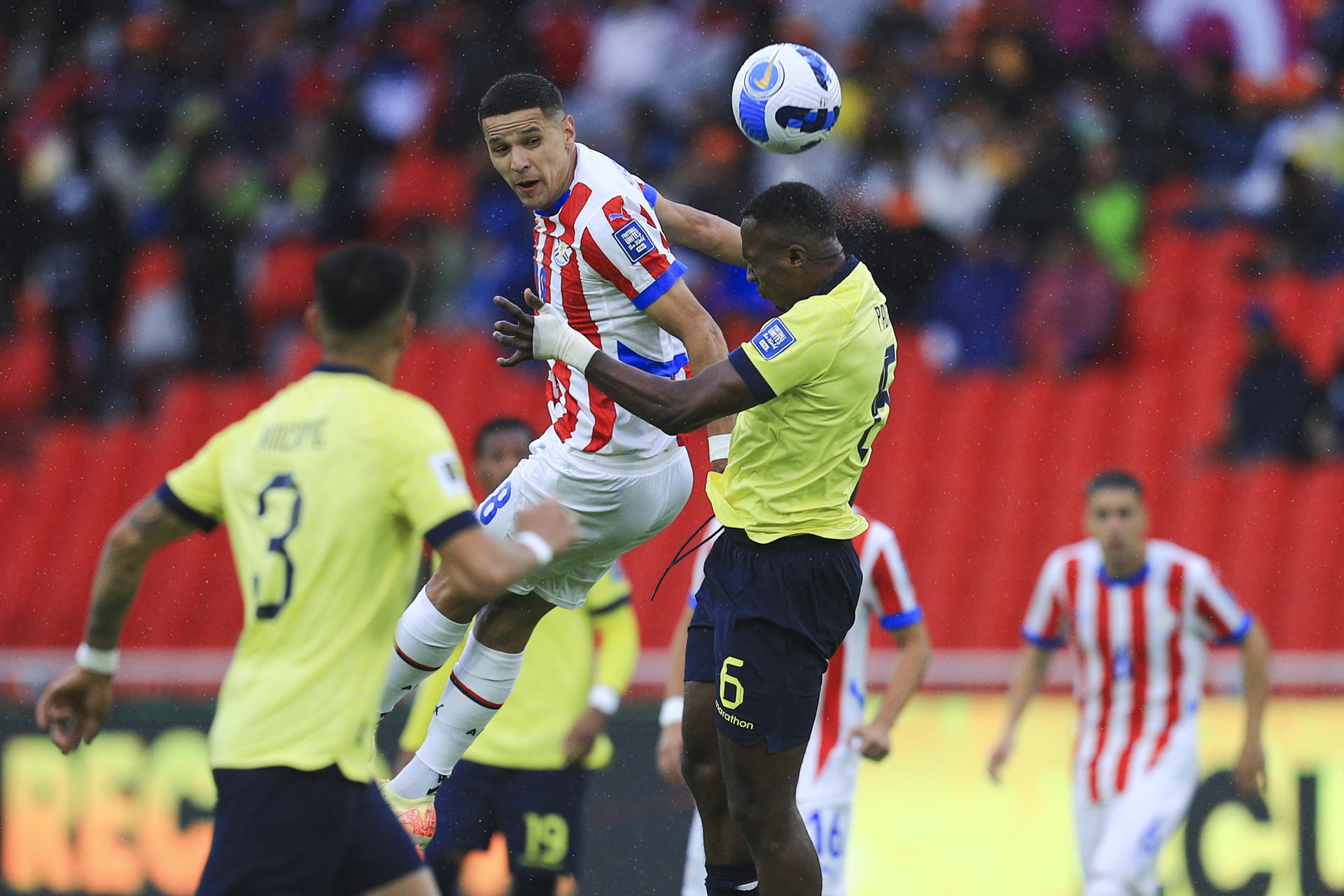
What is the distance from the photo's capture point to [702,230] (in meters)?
5.86

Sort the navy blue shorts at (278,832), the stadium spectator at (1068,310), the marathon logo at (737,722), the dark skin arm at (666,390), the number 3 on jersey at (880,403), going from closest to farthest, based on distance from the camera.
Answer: the navy blue shorts at (278,832), the dark skin arm at (666,390), the marathon logo at (737,722), the number 3 on jersey at (880,403), the stadium spectator at (1068,310)

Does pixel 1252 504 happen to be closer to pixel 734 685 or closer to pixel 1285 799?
pixel 1285 799

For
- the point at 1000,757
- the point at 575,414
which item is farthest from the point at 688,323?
the point at 1000,757

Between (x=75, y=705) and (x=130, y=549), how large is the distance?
0.49 meters

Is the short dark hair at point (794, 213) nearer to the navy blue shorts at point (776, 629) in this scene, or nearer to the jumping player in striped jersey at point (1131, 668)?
the navy blue shorts at point (776, 629)

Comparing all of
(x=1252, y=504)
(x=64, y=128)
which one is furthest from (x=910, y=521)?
(x=64, y=128)

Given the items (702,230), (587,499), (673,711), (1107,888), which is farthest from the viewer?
(1107,888)

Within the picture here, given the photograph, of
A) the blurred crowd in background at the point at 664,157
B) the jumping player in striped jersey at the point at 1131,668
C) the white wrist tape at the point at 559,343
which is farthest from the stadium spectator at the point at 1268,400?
the white wrist tape at the point at 559,343

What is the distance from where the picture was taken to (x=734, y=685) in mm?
5266

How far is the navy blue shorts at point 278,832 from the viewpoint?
4.11m

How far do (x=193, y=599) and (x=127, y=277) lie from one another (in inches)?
159

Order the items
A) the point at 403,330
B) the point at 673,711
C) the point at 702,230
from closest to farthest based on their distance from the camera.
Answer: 1. the point at 403,330
2. the point at 702,230
3. the point at 673,711

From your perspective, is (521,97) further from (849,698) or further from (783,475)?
(849,698)

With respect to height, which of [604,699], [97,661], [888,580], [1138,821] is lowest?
[1138,821]
